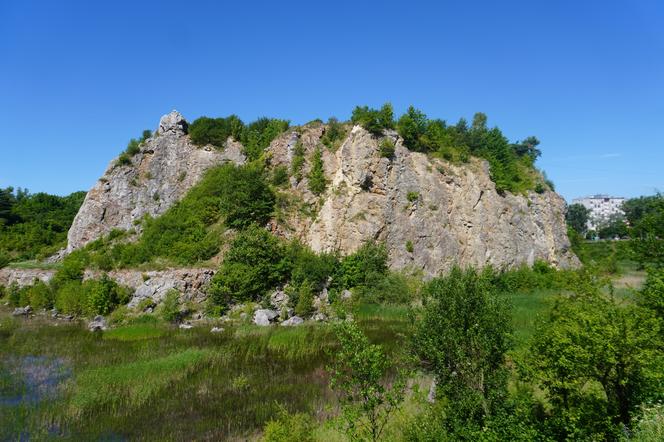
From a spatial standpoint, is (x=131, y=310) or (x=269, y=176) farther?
(x=269, y=176)

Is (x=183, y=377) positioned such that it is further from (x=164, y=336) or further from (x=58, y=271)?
(x=58, y=271)

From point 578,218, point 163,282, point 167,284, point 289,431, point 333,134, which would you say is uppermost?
point 333,134

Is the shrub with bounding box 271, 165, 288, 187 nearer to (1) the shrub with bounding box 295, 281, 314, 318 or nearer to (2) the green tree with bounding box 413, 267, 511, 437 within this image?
(1) the shrub with bounding box 295, 281, 314, 318

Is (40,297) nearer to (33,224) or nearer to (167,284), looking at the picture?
(167,284)

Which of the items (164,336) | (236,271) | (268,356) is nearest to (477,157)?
(236,271)

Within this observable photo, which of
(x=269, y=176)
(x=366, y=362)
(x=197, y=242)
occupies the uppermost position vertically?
(x=269, y=176)

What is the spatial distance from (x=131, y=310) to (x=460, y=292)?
3423cm

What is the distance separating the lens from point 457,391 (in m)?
12.1

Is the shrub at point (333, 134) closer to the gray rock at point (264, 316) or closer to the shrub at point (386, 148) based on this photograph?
the shrub at point (386, 148)

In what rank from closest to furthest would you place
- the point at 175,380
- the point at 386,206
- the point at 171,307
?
the point at 175,380 < the point at 171,307 < the point at 386,206

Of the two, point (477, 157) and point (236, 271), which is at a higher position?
point (477, 157)

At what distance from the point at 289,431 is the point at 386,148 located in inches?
1480

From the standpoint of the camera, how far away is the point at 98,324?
33594 mm

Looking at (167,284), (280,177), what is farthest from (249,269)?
(280,177)
